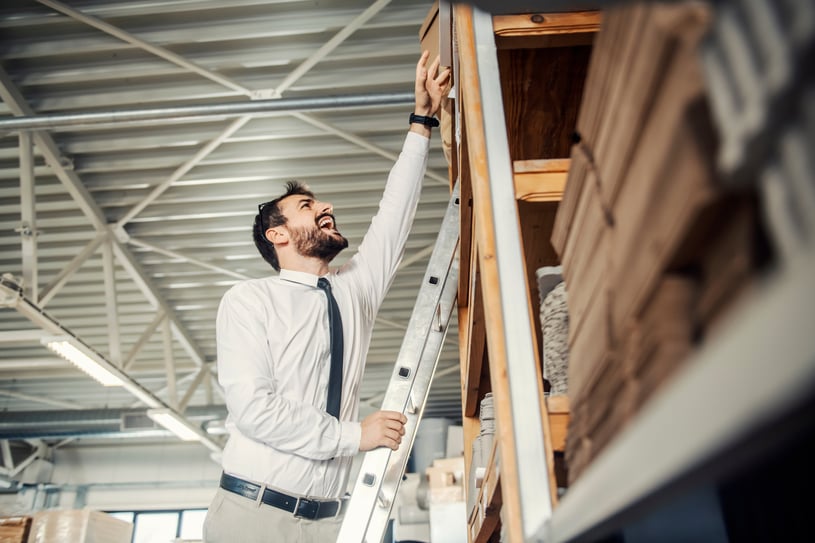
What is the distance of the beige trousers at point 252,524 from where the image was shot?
6.93ft

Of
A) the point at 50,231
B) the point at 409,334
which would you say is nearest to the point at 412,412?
the point at 409,334

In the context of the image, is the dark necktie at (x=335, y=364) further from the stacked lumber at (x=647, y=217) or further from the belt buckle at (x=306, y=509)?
the stacked lumber at (x=647, y=217)

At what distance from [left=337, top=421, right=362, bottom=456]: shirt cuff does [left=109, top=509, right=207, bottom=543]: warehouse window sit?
12639 mm

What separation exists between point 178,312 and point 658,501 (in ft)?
27.9

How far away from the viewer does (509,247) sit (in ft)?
3.90

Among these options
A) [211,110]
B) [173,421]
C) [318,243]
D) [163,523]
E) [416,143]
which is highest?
[211,110]

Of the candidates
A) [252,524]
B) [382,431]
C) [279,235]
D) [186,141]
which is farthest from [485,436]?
[186,141]

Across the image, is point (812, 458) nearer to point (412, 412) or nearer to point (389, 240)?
point (412, 412)

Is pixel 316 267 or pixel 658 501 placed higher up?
pixel 316 267

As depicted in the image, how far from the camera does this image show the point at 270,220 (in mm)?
3021

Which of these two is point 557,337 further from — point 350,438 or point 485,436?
point 350,438

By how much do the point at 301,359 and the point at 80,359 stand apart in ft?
16.9

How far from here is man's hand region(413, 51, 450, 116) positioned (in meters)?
2.59

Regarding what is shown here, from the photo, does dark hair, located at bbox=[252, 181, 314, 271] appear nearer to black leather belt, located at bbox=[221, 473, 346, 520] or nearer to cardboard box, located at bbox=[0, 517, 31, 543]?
black leather belt, located at bbox=[221, 473, 346, 520]
